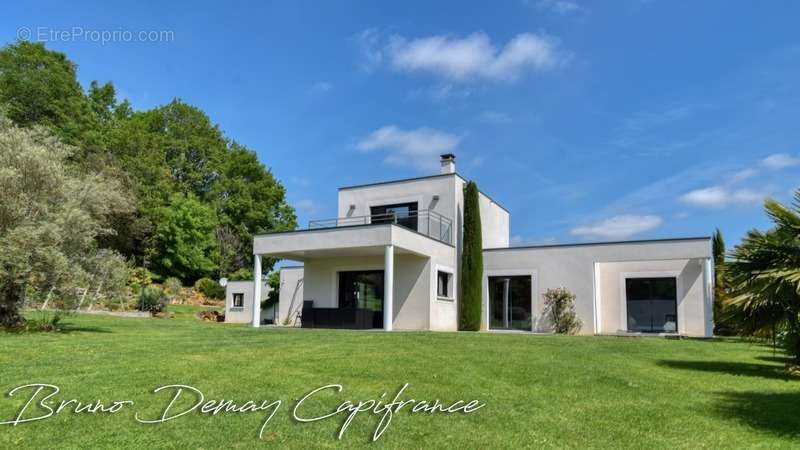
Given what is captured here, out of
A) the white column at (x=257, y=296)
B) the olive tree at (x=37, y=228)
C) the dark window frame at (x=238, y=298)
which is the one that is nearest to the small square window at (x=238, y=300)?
the dark window frame at (x=238, y=298)

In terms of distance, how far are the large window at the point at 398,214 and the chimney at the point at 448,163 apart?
6.81 ft

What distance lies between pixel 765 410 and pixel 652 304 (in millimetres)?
14882

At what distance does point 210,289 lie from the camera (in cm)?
3497

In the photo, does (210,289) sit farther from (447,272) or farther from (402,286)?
(447,272)

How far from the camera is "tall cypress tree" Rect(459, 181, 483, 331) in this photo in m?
21.4

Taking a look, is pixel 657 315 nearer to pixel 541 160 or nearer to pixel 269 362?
pixel 541 160

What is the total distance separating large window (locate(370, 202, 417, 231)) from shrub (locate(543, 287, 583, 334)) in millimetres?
5739

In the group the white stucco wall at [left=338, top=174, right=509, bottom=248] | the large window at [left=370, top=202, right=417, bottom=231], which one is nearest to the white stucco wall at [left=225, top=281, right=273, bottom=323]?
the white stucco wall at [left=338, top=174, right=509, bottom=248]

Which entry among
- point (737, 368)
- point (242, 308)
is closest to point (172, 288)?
point (242, 308)

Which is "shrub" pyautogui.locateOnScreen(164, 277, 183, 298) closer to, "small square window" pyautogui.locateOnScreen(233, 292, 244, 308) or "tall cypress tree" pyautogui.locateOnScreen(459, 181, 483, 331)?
"small square window" pyautogui.locateOnScreen(233, 292, 244, 308)

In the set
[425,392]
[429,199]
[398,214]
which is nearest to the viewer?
[425,392]

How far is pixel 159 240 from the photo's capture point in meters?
37.2

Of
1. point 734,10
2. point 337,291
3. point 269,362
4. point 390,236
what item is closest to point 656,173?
point 734,10

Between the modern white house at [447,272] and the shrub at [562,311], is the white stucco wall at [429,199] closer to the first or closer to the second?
the modern white house at [447,272]
